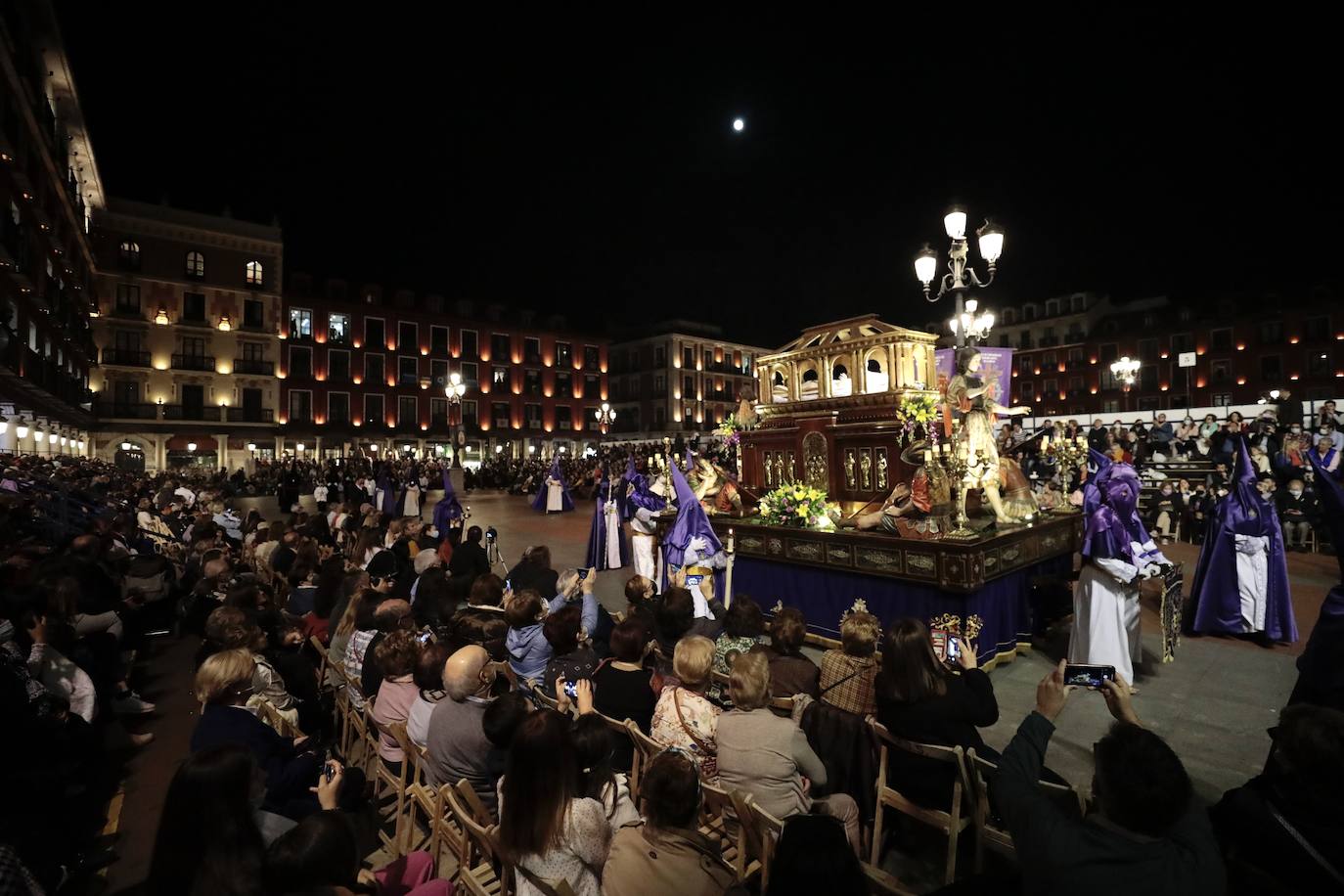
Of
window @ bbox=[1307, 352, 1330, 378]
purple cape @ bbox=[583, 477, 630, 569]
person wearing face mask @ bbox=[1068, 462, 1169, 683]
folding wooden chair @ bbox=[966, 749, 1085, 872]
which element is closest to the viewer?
folding wooden chair @ bbox=[966, 749, 1085, 872]

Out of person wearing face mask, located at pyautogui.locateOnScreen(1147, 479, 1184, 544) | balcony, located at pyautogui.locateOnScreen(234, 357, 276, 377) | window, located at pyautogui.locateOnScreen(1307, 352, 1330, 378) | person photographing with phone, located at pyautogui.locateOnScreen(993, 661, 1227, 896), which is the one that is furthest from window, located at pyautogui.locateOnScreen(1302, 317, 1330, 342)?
balcony, located at pyautogui.locateOnScreen(234, 357, 276, 377)

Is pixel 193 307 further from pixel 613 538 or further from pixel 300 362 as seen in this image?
pixel 613 538

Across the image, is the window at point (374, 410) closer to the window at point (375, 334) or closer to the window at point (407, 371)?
the window at point (407, 371)

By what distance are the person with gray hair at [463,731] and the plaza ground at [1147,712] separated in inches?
78.0

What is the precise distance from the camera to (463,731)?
3.23 meters

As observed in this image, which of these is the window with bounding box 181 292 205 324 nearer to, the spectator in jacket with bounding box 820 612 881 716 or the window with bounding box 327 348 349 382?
the window with bounding box 327 348 349 382

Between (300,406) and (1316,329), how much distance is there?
2531 inches

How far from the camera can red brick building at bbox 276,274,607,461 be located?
138ft

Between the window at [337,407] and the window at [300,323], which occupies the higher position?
the window at [300,323]

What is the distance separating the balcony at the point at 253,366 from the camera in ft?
126

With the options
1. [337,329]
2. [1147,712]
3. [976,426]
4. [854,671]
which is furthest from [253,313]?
[1147,712]

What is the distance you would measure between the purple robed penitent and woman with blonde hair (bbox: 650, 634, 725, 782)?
7.01 meters

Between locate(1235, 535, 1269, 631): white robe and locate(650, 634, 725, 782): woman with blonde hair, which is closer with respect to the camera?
locate(650, 634, 725, 782): woman with blonde hair

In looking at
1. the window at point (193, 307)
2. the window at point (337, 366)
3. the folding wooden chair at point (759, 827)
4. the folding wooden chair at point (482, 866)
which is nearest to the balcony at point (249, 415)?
the window at point (337, 366)
